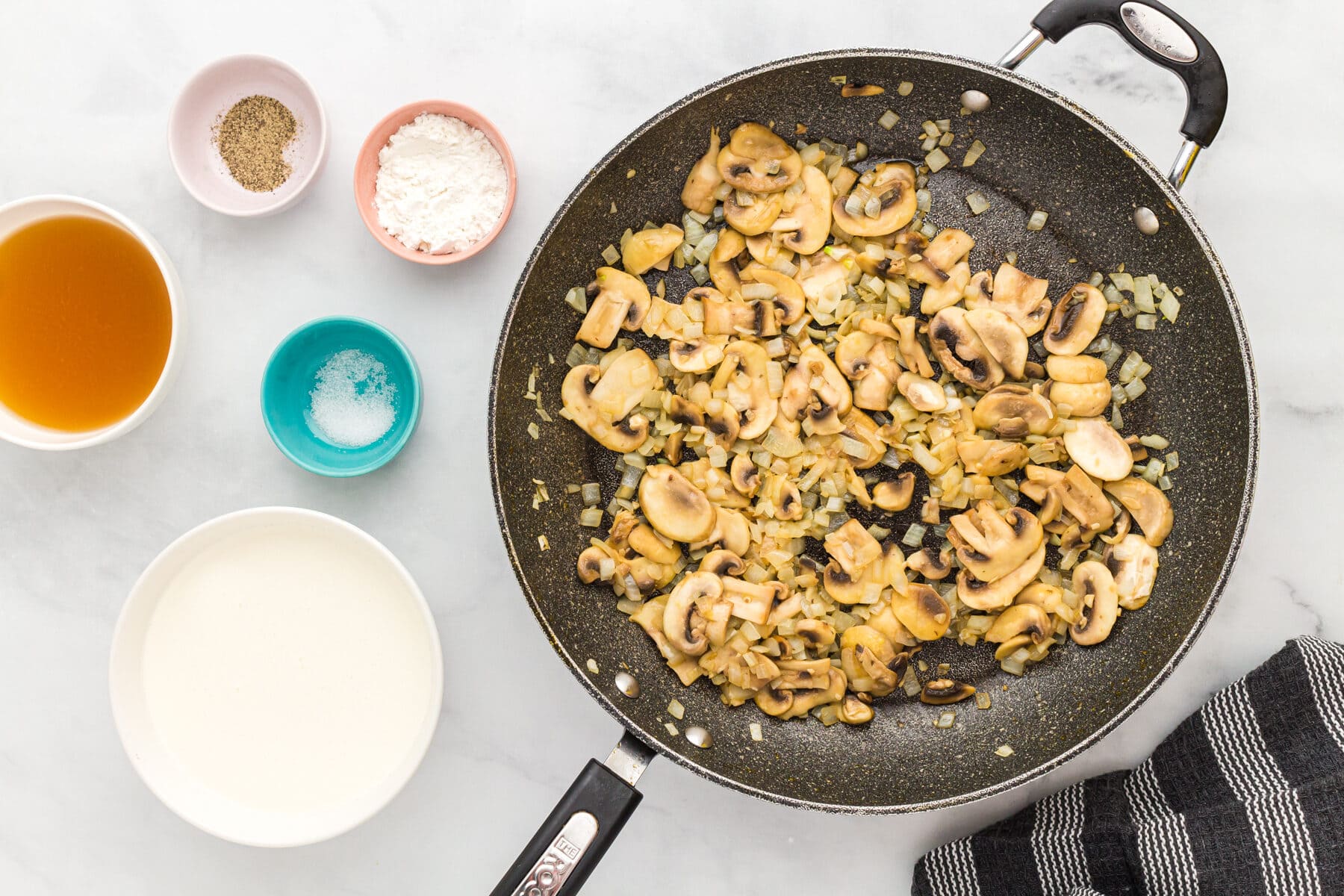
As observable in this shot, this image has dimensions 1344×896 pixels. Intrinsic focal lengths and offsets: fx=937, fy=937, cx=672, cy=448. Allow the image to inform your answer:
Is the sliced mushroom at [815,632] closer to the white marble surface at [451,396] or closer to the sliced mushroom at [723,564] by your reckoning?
the sliced mushroom at [723,564]

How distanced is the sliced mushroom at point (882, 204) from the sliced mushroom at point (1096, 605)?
697 millimetres

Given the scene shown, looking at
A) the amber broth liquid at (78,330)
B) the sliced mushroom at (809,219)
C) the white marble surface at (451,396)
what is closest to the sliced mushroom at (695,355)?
the sliced mushroom at (809,219)

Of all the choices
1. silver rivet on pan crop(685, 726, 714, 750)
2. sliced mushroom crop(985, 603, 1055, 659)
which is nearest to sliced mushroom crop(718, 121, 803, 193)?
sliced mushroom crop(985, 603, 1055, 659)

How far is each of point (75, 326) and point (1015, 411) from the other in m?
1.67

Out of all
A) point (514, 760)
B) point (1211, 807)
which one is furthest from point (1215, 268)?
point (514, 760)

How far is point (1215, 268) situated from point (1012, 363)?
1.18 ft

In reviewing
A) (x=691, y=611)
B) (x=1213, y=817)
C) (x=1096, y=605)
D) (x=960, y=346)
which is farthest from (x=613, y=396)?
(x=1213, y=817)

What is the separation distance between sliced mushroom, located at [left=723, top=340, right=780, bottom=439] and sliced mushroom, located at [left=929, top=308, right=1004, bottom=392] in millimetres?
304

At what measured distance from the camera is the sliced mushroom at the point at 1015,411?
5.30 feet

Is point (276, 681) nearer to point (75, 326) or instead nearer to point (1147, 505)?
point (75, 326)

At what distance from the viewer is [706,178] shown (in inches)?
66.0

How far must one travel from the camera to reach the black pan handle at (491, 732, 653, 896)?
1.36 m

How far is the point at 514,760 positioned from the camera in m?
1.76

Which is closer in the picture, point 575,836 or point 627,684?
point 575,836
